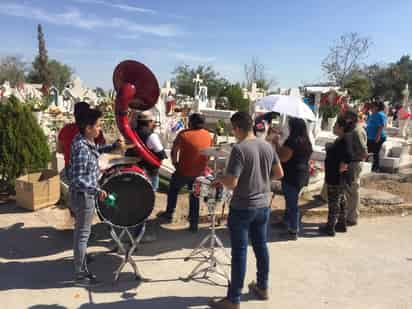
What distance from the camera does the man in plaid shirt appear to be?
11.4ft

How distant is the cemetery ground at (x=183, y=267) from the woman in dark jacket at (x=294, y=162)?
1.33ft

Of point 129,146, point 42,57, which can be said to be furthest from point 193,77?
point 129,146

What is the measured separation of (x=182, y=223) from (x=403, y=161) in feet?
26.8

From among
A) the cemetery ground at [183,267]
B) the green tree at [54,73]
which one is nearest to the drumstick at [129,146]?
the cemetery ground at [183,267]

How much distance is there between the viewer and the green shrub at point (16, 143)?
19.8 ft

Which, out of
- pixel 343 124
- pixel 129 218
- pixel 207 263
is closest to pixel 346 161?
pixel 343 124

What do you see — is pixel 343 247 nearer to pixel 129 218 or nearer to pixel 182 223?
pixel 182 223

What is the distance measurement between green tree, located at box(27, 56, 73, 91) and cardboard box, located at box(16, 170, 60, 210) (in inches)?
2178

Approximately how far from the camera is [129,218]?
3684 mm

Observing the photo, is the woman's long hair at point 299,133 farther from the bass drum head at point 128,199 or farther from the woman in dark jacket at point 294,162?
the bass drum head at point 128,199

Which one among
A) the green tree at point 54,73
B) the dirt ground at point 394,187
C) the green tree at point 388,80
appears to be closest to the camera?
the dirt ground at point 394,187

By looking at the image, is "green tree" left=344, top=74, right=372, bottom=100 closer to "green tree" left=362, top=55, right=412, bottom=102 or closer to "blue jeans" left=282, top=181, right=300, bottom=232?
"green tree" left=362, top=55, right=412, bottom=102

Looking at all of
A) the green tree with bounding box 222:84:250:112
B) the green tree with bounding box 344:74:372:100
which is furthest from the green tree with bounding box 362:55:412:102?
the green tree with bounding box 222:84:250:112

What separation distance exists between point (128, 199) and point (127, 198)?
0.02 meters
